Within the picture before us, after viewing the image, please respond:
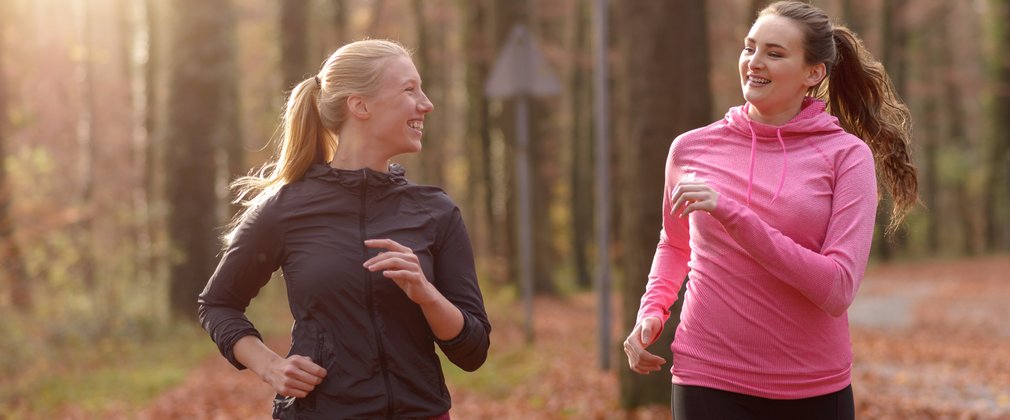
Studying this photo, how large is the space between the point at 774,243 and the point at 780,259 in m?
0.05

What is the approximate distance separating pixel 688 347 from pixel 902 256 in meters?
40.0

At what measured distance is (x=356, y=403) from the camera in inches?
132

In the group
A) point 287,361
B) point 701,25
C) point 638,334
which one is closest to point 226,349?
point 287,361

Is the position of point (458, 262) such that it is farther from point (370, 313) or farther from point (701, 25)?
point (701, 25)

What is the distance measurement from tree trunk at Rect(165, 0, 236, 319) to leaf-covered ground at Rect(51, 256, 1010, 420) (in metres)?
2.32

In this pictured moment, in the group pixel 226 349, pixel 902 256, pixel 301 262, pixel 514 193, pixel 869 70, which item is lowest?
pixel 902 256

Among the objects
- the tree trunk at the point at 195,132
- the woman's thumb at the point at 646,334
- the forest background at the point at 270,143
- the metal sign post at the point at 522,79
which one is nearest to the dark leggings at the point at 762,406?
the woman's thumb at the point at 646,334

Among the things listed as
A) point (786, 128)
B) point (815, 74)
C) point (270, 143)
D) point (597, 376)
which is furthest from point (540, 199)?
point (786, 128)

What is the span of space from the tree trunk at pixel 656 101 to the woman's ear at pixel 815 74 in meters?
4.99

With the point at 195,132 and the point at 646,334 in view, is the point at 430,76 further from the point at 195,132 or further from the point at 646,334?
the point at 646,334

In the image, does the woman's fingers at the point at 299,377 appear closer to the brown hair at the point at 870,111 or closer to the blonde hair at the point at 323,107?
the blonde hair at the point at 323,107

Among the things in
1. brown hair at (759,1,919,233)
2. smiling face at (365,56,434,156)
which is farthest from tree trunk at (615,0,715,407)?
smiling face at (365,56,434,156)

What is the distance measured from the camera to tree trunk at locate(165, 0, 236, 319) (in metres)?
16.6

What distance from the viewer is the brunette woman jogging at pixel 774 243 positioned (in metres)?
3.39
